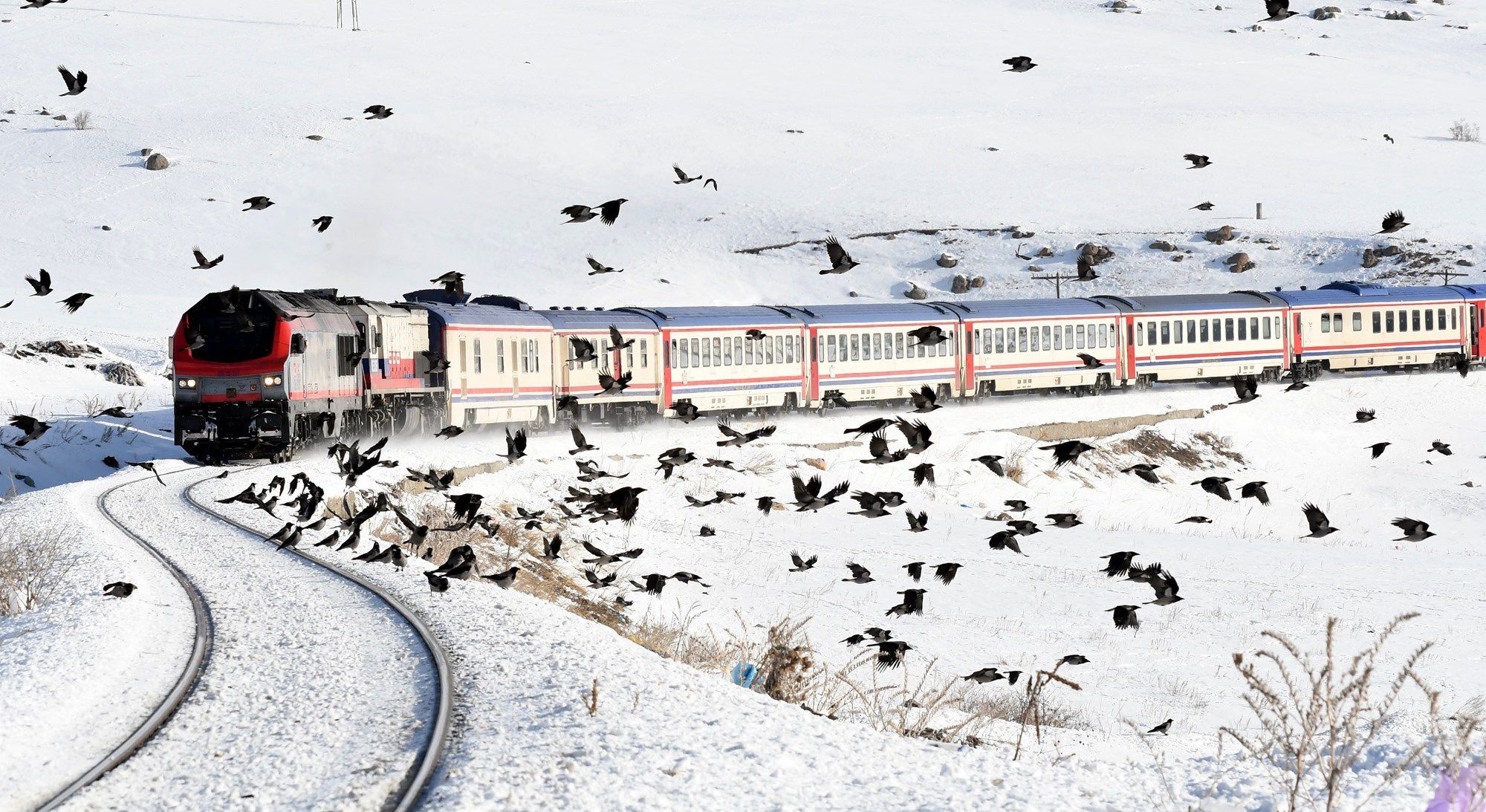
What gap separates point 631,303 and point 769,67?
192 feet

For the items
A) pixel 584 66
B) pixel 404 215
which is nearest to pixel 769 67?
pixel 584 66

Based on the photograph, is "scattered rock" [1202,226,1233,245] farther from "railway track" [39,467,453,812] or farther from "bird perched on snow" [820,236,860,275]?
"railway track" [39,467,453,812]

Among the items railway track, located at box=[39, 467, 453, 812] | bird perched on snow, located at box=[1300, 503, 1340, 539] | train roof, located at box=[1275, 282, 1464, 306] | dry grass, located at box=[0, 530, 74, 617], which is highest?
train roof, located at box=[1275, 282, 1464, 306]

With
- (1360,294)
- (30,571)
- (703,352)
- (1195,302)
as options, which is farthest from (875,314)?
(30,571)

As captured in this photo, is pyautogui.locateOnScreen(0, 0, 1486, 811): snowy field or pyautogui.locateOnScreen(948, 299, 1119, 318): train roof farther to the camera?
pyautogui.locateOnScreen(948, 299, 1119, 318): train roof

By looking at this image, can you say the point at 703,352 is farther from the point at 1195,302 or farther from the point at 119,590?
the point at 119,590

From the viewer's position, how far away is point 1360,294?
5025cm

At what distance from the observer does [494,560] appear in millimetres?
21094

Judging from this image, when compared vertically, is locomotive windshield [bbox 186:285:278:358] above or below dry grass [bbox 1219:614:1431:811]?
above

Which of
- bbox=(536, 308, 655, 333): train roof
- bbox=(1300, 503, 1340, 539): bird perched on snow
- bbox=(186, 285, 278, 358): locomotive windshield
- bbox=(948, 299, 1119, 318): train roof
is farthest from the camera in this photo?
bbox=(948, 299, 1119, 318): train roof

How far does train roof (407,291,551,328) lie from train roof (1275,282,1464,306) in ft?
82.3

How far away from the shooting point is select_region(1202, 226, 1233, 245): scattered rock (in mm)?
85875

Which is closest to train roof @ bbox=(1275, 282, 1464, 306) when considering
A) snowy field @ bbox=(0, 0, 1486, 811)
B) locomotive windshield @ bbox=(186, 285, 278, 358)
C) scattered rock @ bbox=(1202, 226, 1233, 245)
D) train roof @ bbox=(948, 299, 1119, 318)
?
snowy field @ bbox=(0, 0, 1486, 811)

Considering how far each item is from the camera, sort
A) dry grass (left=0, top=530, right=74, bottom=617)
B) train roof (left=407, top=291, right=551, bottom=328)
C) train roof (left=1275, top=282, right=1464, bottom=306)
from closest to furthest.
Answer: dry grass (left=0, top=530, right=74, bottom=617), train roof (left=407, top=291, right=551, bottom=328), train roof (left=1275, top=282, right=1464, bottom=306)
